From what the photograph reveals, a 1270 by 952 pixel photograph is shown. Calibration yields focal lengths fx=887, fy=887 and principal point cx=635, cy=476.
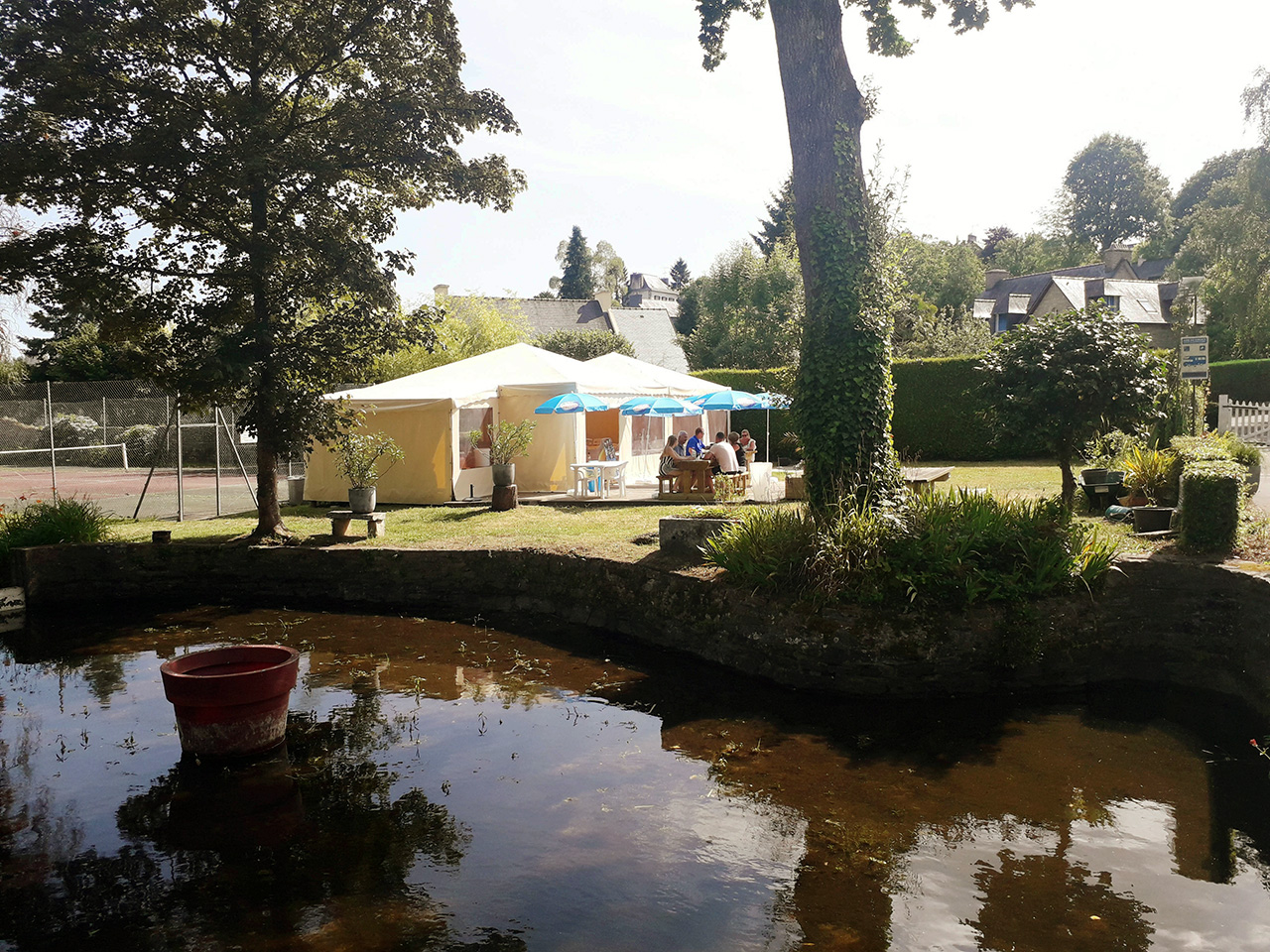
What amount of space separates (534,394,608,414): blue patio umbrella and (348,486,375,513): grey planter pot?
12.9 ft

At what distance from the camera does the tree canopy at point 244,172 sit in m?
11.5

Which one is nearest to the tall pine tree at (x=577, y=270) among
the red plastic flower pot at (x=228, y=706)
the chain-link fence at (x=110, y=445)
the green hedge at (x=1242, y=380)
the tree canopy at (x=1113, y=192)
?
the tree canopy at (x=1113, y=192)

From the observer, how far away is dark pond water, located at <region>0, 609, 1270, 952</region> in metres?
4.32

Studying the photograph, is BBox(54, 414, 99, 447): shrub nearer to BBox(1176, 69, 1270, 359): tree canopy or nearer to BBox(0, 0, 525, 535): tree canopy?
BBox(0, 0, 525, 535): tree canopy

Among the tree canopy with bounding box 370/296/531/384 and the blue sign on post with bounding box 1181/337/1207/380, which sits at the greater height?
the tree canopy with bounding box 370/296/531/384

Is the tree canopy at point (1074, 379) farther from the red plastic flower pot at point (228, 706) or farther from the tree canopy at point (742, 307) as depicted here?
the tree canopy at point (742, 307)

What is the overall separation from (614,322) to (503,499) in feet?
119

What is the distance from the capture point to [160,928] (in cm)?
429

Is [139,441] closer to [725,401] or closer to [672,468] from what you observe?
[672,468]

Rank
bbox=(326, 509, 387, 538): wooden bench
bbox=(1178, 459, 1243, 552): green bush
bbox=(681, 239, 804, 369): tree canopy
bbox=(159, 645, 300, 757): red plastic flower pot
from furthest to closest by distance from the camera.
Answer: bbox=(681, 239, 804, 369): tree canopy, bbox=(326, 509, 387, 538): wooden bench, bbox=(1178, 459, 1243, 552): green bush, bbox=(159, 645, 300, 757): red plastic flower pot

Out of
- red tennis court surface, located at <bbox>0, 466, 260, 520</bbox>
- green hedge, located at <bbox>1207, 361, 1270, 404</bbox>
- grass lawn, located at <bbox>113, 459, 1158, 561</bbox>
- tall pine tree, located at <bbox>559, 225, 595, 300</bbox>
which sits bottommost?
grass lawn, located at <bbox>113, 459, 1158, 561</bbox>

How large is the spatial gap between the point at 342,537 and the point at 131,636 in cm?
333

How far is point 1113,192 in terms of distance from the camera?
72.9 meters

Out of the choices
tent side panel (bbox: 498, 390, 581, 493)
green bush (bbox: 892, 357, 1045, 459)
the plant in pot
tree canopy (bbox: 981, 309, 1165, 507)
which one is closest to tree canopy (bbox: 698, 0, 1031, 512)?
tree canopy (bbox: 981, 309, 1165, 507)
